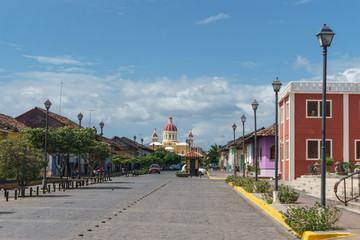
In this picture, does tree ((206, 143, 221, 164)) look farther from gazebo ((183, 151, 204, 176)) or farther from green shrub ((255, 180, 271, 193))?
green shrub ((255, 180, 271, 193))

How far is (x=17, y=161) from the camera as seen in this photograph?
23750 mm

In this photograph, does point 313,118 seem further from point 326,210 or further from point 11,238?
point 11,238

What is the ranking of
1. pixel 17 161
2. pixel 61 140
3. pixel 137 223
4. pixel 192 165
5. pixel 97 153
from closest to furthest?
pixel 137 223 → pixel 17 161 → pixel 61 140 → pixel 97 153 → pixel 192 165

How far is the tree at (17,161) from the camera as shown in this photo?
23641 millimetres

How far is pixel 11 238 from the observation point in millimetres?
10023

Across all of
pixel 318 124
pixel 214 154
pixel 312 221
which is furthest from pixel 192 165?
pixel 214 154

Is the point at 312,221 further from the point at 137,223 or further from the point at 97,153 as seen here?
the point at 97,153

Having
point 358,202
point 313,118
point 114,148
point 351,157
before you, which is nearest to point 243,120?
point 313,118

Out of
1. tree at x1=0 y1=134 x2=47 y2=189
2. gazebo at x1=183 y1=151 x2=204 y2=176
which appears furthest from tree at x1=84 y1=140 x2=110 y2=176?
tree at x1=0 y1=134 x2=47 y2=189

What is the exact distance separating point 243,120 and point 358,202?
24.2 metres

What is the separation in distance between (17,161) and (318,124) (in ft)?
78.9

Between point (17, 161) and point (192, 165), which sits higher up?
point (17, 161)

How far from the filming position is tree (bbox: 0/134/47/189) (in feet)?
77.6

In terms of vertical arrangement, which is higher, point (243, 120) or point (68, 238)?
point (243, 120)
